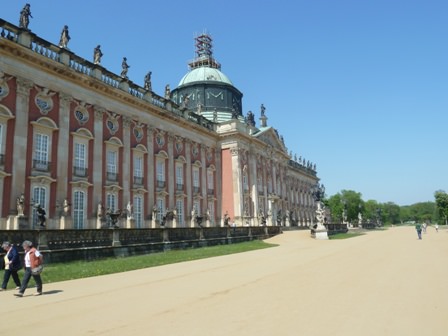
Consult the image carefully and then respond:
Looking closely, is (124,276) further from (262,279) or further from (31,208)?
(31,208)

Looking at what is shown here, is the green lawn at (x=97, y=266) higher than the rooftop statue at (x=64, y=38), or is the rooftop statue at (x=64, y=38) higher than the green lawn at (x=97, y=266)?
the rooftop statue at (x=64, y=38)

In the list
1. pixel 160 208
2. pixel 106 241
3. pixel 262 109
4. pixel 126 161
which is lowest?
pixel 106 241

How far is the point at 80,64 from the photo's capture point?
2791 centimetres

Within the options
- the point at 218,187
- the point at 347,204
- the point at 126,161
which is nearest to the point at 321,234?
the point at 218,187

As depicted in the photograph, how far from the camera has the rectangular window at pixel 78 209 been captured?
86.1 feet

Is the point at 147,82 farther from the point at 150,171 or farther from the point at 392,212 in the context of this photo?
the point at 392,212

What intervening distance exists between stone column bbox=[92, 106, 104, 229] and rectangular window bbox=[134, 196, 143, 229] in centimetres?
411

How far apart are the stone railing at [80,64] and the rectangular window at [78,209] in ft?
29.0

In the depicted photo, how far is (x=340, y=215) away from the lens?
10419cm

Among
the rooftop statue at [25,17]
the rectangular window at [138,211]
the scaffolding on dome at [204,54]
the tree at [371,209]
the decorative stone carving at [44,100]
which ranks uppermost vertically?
the scaffolding on dome at [204,54]

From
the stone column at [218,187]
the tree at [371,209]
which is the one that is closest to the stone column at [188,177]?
the stone column at [218,187]

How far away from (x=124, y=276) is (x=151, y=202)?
19.3m

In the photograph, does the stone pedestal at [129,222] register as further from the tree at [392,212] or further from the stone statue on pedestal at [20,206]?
the tree at [392,212]

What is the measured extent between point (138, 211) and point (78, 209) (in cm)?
628
